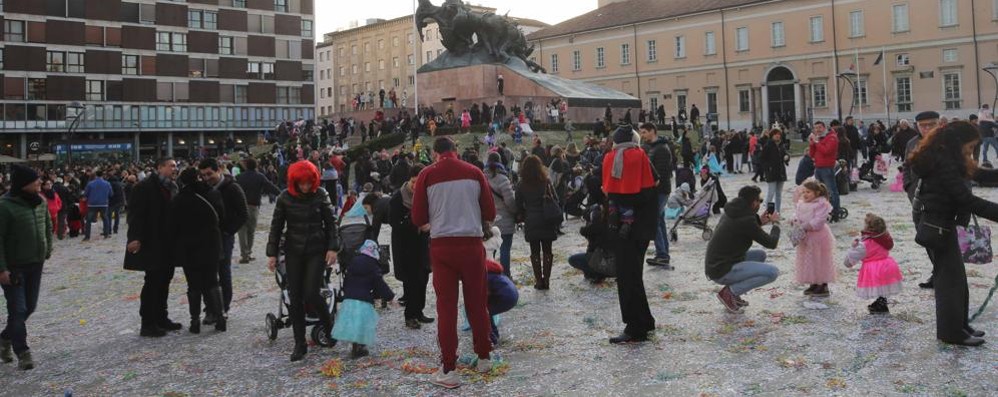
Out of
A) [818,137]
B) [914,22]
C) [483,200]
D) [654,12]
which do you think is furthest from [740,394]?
[654,12]

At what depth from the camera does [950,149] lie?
18.1ft

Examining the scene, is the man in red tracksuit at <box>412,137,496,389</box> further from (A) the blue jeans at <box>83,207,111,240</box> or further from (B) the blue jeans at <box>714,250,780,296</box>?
(A) the blue jeans at <box>83,207,111,240</box>

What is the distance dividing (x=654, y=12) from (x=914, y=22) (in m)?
19.8

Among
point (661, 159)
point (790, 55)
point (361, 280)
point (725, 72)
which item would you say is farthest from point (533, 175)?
point (725, 72)

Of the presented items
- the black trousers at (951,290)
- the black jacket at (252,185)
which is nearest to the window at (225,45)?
the black jacket at (252,185)

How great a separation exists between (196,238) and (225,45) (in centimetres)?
6231

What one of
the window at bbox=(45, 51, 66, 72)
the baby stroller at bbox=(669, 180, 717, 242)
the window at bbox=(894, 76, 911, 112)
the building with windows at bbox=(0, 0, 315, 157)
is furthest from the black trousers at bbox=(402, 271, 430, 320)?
the window at bbox=(45, 51, 66, 72)

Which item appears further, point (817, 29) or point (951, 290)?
point (817, 29)

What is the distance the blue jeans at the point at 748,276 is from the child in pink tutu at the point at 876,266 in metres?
0.67

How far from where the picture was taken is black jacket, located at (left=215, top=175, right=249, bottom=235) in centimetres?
779

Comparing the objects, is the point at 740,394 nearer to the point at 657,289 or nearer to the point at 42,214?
the point at 657,289

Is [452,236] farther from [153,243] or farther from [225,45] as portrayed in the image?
[225,45]

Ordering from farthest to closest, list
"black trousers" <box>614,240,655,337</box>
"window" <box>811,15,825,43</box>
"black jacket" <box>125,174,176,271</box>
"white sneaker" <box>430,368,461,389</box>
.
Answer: "window" <box>811,15,825,43</box>, "black jacket" <box>125,174,176,271</box>, "black trousers" <box>614,240,655,337</box>, "white sneaker" <box>430,368,461,389</box>

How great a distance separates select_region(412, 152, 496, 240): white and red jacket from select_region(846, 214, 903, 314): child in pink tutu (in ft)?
11.6
